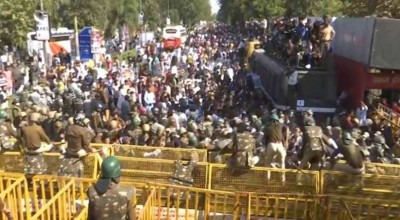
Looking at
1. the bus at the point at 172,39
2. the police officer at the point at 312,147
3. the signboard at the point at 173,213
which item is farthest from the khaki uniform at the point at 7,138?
the bus at the point at 172,39

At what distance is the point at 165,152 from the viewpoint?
34.1 ft

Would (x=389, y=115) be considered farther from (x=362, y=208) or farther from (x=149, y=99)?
(x=149, y=99)

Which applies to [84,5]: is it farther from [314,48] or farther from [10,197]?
[10,197]

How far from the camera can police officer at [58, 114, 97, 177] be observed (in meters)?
9.02

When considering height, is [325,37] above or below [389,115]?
above

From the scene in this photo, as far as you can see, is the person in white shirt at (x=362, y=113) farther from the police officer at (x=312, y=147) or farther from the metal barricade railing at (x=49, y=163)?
the metal barricade railing at (x=49, y=163)

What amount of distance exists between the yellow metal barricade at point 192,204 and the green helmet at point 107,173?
2659 mm

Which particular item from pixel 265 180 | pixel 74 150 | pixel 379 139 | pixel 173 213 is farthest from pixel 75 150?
pixel 379 139

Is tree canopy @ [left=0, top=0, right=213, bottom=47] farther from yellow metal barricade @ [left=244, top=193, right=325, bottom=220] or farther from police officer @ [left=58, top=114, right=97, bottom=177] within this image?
yellow metal barricade @ [left=244, top=193, right=325, bottom=220]

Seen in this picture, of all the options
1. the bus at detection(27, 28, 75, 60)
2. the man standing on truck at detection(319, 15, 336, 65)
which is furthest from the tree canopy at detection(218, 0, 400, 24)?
the bus at detection(27, 28, 75, 60)

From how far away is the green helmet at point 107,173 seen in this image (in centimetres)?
523

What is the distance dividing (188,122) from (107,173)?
8826mm

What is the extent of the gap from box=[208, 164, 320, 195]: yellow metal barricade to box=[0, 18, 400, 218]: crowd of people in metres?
0.22

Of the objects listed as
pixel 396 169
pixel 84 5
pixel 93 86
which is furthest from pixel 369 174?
pixel 84 5
